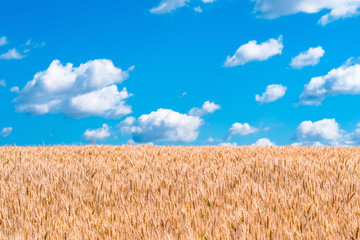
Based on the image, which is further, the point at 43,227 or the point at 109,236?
the point at 43,227

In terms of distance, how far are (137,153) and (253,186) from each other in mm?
4202

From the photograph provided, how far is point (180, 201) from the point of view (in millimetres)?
4465

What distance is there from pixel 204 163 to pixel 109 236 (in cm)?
392

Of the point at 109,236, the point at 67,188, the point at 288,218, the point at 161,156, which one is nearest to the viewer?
the point at 109,236

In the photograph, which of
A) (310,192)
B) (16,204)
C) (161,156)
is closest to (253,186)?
(310,192)

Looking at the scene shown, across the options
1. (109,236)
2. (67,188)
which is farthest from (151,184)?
(109,236)

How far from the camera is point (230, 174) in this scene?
5746 mm

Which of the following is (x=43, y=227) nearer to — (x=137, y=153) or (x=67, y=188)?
(x=67, y=188)

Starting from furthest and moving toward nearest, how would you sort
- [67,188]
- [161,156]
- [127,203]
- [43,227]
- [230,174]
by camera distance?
1. [161,156]
2. [230,174]
3. [67,188]
4. [127,203]
5. [43,227]

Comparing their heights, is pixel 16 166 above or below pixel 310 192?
above

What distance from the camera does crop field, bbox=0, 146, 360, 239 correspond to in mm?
3355

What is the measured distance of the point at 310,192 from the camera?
191 inches

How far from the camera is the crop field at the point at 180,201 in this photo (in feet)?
11.0

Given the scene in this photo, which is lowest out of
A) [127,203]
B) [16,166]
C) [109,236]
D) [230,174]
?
[109,236]
